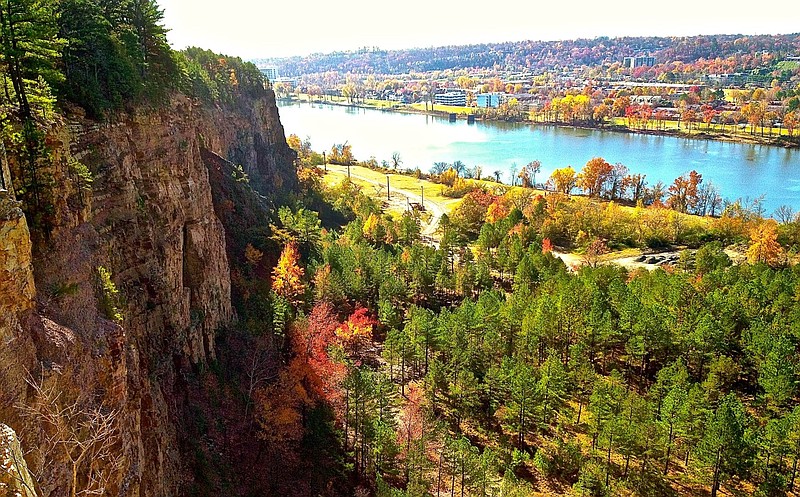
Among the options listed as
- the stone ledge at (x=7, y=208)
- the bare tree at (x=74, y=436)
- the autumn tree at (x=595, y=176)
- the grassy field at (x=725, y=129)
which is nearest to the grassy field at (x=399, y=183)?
the autumn tree at (x=595, y=176)

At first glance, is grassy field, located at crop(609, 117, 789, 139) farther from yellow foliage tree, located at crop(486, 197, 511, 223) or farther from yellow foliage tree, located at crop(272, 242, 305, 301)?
yellow foliage tree, located at crop(272, 242, 305, 301)

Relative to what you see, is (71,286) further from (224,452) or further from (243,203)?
(243,203)

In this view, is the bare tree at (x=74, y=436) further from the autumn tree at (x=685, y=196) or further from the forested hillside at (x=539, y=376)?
the autumn tree at (x=685, y=196)

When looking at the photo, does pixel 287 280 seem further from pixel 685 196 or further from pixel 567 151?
pixel 567 151

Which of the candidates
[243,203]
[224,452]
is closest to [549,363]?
[224,452]

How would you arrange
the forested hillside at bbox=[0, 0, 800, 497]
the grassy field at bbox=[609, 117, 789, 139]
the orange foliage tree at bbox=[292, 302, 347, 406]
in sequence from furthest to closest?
the grassy field at bbox=[609, 117, 789, 139], the orange foliage tree at bbox=[292, 302, 347, 406], the forested hillside at bbox=[0, 0, 800, 497]

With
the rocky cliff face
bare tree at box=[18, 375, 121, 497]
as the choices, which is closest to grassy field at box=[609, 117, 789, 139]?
the rocky cliff face
